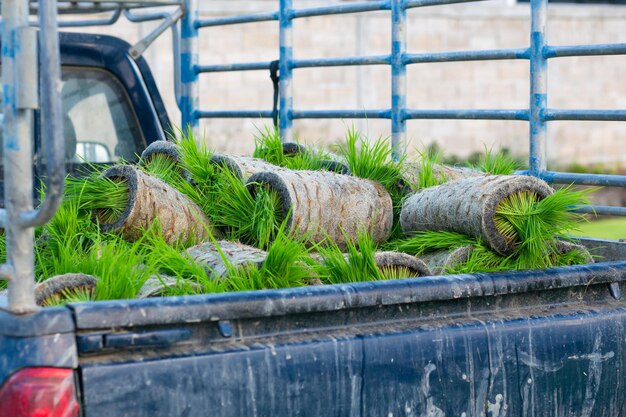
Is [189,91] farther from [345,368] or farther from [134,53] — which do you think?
Result: [345,368]

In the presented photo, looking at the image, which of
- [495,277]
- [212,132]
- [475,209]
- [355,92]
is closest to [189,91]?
[475,209]

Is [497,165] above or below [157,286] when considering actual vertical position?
above

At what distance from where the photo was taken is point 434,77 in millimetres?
15273

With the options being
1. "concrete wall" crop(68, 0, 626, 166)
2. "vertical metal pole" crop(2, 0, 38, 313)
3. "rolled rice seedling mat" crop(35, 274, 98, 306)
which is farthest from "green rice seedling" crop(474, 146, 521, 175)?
"concrete wall" crop(68, 0, 626, 166)

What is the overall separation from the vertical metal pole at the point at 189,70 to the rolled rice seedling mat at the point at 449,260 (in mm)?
2644

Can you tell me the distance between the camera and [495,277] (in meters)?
2.79

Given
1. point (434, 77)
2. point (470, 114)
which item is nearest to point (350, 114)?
point (470, 114)

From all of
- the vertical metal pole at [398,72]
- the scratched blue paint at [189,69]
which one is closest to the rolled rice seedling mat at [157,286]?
the vertical metal pole at [398,72]

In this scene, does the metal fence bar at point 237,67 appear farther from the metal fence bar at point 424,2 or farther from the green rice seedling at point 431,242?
the green rice seedling at point 431,242

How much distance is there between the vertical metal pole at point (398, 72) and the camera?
15.7 feet

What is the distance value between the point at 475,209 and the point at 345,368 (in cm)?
83

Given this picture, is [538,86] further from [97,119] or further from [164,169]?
[97,119]

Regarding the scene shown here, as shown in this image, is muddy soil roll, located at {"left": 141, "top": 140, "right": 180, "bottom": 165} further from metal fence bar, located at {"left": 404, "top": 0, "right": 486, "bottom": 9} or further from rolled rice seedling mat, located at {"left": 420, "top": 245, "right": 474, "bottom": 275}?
metal fence bar, located at {"left": 404, "top": 0, "right": 486, "bottom": 9}

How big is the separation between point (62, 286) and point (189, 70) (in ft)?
10.8
